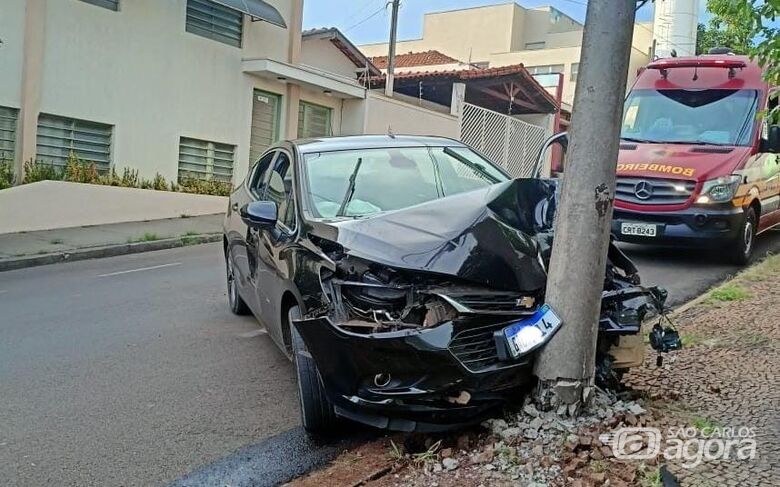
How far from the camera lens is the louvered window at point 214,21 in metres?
14.8

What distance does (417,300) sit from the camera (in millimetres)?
3465

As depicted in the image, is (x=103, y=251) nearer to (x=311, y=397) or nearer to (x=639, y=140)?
(x=639, y=140)

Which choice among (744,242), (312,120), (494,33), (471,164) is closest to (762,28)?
(471,164)

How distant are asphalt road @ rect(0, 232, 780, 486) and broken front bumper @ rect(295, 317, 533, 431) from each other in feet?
2.06

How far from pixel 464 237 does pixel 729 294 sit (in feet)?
12.6

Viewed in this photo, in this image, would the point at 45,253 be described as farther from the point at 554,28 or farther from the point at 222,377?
the point at 554,28

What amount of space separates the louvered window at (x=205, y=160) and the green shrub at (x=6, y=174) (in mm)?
3484

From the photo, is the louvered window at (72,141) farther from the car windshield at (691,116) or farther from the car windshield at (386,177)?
the car windshield at (691,116)

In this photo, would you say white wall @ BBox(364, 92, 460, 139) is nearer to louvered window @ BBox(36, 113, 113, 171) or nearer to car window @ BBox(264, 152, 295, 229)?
louvered window @ BBox(36, 113, 113, 171)

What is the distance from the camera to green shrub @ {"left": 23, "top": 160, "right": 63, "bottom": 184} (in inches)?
475

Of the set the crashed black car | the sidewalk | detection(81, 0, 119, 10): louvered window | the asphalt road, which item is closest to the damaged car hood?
the crashed black car

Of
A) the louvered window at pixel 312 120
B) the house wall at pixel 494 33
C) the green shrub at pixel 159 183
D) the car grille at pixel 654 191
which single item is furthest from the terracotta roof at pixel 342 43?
the house wall at pixel 494 33

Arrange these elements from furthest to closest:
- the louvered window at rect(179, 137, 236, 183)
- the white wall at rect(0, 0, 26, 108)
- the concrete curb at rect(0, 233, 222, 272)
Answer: the louvered window at rect(179, 137, 236, 183) → the white wall at rect(0, 0, 26, 108) → the concrete curb at rect(0, 233, 222, 272)

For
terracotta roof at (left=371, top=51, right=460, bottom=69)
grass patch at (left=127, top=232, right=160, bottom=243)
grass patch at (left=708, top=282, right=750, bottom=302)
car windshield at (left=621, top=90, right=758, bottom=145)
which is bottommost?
grass patch at (left=127, top=232, right=160, bottom=243)
